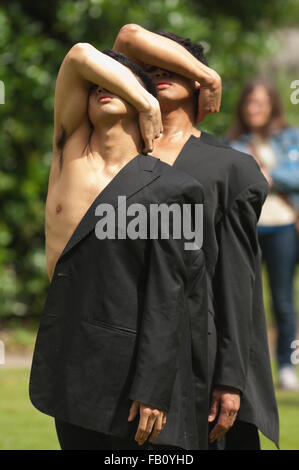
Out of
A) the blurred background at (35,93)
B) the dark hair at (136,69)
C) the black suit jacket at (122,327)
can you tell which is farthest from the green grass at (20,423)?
the dark hair at (136,69)

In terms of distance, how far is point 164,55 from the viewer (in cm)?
320

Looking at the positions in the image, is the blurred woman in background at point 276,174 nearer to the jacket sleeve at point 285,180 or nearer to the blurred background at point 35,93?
the jacket sleeve at point 285,180

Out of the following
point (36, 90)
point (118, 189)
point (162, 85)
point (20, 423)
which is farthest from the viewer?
point (36, 90)

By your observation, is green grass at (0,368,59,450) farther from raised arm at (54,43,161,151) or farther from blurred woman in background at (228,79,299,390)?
raised arm at (54,43,161,151)

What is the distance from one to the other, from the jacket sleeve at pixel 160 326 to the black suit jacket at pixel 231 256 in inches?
14.8

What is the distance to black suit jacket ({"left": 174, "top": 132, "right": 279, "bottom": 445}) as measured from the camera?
3.20 metres

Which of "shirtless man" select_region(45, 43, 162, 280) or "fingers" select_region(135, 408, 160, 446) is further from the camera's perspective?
"shirtless man" select_region(45, 43, 162, 280)

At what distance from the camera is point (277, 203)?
6.44 m

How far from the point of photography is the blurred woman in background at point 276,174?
639 cm

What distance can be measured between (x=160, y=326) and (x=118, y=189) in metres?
0.48

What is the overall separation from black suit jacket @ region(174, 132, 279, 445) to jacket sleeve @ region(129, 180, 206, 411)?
0.38m

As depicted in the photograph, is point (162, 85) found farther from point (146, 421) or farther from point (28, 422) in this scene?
point (28, 422)

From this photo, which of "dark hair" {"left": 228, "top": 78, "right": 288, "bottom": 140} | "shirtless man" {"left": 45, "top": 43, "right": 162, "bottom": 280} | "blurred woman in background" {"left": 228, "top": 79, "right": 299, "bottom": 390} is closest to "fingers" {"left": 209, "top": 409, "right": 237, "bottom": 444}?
"shirtless man" {"left": 45, "top": 43, "right": 162, "bottom": 280}

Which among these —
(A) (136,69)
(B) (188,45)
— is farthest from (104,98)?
(B) (188,45)
